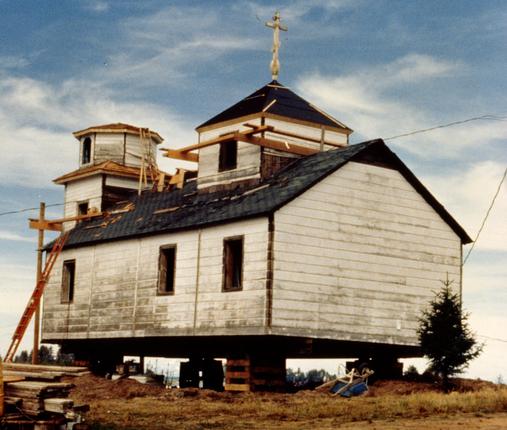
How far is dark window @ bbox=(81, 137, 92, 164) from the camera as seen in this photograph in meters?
43.1

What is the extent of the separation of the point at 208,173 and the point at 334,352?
8295 millimetres

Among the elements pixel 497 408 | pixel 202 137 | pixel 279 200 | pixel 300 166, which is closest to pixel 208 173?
pixel 202 137

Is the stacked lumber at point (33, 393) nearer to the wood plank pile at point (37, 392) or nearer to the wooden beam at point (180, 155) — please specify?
the wood plank pile at point (37, 392)

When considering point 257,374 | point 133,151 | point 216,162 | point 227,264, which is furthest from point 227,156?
point 133,151

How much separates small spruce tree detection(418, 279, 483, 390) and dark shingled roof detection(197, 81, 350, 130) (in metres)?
9.44

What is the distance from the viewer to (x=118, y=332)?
33.4m

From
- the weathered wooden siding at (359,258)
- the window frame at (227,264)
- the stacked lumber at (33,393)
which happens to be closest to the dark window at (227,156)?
the window frame at (227,264)

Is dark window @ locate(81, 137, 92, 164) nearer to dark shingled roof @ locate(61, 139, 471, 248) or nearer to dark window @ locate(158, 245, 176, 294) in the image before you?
dark shingled roof @ locate(61, 139, 471, 248)

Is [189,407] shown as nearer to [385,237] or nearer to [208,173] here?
[385,237]

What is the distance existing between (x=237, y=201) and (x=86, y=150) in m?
15.1

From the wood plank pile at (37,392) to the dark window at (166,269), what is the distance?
12.1 meters

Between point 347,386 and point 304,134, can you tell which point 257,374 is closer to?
point 347,386

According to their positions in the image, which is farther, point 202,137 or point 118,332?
point 202,137

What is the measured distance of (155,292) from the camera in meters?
31.9
